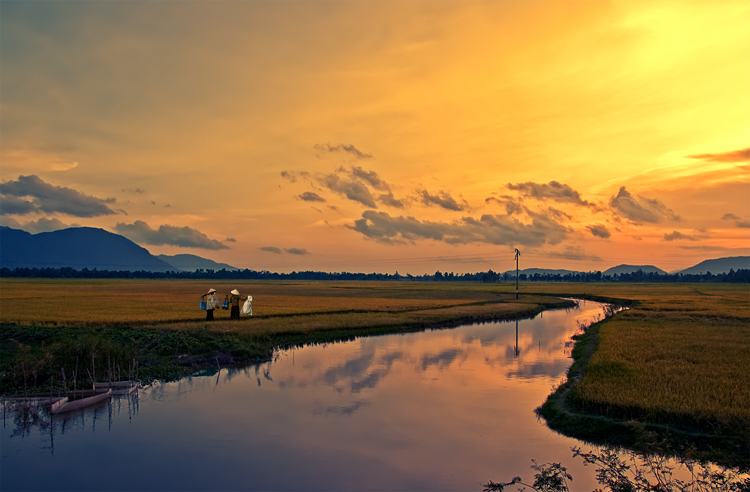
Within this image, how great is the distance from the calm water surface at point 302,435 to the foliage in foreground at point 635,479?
453 millimetres

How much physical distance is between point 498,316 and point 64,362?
3982 centimetres

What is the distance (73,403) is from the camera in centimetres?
1592

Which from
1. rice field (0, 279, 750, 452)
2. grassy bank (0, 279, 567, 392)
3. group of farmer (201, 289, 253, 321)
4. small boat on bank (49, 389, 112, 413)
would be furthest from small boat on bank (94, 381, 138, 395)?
group of farmer (201, 289, 253, 321)

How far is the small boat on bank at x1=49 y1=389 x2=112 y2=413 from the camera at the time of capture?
15430 mm

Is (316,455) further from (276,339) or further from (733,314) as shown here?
(733,314)

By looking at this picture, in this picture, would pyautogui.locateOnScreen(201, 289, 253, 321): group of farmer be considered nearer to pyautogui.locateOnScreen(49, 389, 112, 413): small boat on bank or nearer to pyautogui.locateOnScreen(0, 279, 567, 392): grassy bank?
pyautogui.locateOnScreen(0, 279, 567, 392): grassy bank

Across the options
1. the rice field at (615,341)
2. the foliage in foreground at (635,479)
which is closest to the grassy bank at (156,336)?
the rice field at (615,341)

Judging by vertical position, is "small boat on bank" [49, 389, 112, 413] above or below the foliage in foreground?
above

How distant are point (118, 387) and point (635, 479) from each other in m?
16.9

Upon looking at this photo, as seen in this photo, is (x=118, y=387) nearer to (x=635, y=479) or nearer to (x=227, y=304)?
(x=635, y=479)

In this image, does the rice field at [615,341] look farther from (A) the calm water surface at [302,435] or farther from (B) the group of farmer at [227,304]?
(A) the calm water surface at [302,435]

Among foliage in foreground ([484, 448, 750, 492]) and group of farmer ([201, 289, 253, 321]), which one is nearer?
foliage in foreground ([484, 448, 750, 492])

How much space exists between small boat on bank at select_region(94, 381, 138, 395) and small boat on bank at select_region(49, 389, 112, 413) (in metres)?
0.71

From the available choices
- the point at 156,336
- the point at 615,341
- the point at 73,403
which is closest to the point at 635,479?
the point at 73,403
